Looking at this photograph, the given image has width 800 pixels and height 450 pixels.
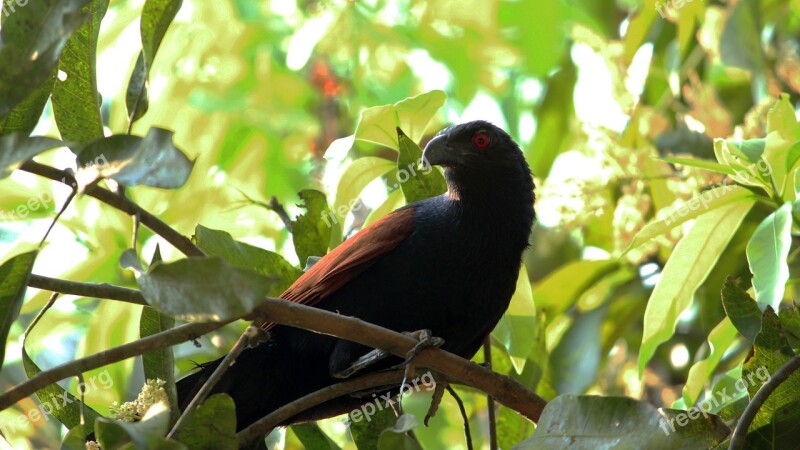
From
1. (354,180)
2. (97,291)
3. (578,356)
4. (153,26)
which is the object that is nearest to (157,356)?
(97,291)

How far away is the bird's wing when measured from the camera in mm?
2904

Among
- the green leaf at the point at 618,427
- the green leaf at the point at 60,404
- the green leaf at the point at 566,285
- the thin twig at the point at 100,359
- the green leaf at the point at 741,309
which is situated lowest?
the green leaf at the point at 566,285

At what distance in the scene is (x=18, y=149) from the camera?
5.26ft

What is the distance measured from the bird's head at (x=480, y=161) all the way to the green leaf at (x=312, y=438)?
0.90m

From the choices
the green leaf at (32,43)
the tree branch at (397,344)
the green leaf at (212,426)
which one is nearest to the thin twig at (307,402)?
the green leaf at (212,426)

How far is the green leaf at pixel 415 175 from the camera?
2.93m

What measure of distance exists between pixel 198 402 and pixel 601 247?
279 centimetres

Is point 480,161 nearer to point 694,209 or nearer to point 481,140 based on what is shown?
point 481,140

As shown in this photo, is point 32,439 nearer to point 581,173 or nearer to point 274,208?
point 274,208

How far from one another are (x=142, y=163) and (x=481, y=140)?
193 centimetres

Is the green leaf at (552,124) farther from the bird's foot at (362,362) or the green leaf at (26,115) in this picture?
the green leaf at (26,115)

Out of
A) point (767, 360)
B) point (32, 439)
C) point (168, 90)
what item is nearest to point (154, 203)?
point (168, 90)

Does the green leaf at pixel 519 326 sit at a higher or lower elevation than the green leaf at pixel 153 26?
lower

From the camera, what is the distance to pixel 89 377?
3.44 metres
